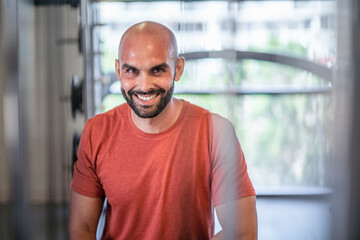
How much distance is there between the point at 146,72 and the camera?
3.02 feet

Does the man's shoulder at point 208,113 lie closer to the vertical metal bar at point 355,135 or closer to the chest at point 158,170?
the chest at point 158,170

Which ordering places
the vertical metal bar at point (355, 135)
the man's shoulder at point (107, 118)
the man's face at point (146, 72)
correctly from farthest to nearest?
the man's shoulder at point (107, 118) → the man's face at point (146, 72) → the vertical metal bar at point (355, 135)

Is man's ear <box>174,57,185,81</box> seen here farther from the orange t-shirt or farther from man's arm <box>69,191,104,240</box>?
man's arm <box>69,191,104,240</box>

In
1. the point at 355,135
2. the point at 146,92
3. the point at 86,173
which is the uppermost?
the point at 146,92

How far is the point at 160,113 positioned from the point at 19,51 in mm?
392

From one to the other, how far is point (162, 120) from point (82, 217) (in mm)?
358

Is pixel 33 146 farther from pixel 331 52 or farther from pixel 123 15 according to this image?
pixel 331 52

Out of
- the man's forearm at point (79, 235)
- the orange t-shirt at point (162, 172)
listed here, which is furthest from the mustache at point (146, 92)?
the man's forearm at point (79, 235)

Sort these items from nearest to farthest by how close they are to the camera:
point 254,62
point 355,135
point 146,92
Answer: point 355,135 < point 146,92 < point 254,62

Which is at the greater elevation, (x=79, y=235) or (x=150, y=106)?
(x=150, y=106)

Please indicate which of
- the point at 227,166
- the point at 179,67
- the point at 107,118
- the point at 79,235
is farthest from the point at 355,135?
the point at 79,235

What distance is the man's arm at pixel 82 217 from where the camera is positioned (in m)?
0.99

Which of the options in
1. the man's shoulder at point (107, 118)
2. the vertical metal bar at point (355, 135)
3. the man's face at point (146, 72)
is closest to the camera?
the vertical metal bar at point (355, 135)

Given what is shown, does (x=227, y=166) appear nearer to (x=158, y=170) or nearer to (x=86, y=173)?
(x=158, y=170)
